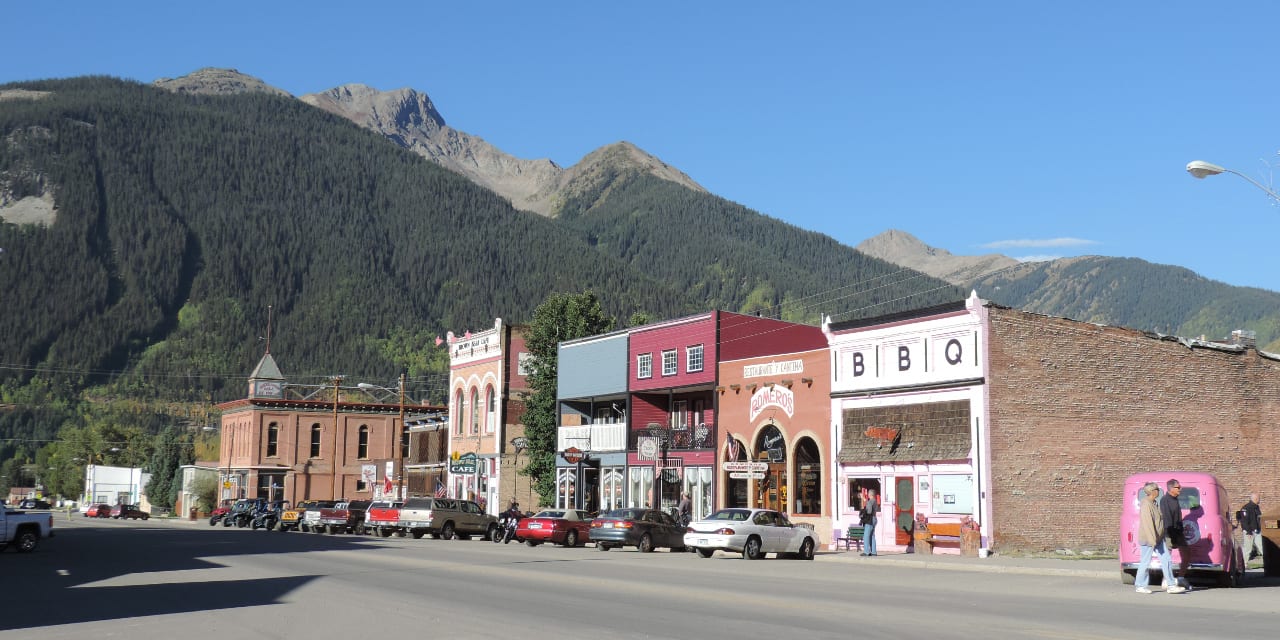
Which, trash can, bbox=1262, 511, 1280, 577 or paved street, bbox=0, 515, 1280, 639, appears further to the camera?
trash can, bbox=1262, 511, 1280, 577

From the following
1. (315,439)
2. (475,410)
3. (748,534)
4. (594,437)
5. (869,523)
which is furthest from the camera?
(315,439)

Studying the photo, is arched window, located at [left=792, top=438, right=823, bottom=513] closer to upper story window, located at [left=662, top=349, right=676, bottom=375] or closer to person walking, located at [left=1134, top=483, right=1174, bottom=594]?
upper story window, located at [left=662, top=349, right=676, bottom=375]

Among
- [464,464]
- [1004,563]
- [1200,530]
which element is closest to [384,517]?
[464,464]

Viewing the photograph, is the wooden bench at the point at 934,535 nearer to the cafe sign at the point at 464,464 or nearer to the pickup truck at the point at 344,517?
the pickup truck at the point at 344,517

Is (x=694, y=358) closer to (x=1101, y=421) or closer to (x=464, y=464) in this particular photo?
(x=1101, y=421)

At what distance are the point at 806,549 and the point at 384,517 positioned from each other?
69.7 ft

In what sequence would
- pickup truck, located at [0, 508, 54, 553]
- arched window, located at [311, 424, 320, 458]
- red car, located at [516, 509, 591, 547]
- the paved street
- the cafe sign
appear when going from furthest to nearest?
arched window, located at [311, 424, 320, 458], the cafe sign, red car, located at [516, 509, 591, 547], pickup truck, located at [0, 508, 54, 553], the paved street

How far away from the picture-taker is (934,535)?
119ft

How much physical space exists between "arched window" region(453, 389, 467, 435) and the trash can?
1981 inches

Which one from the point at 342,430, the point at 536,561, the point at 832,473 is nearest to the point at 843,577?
the point at 536,561

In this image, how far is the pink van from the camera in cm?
Answer: 2147

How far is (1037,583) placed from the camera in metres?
24.1

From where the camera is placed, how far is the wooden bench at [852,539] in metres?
37.4

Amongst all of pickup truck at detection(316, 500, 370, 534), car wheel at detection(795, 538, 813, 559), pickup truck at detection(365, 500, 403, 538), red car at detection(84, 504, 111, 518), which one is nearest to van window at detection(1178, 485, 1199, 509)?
car wheel at detection(795, 538, 813, 559)
